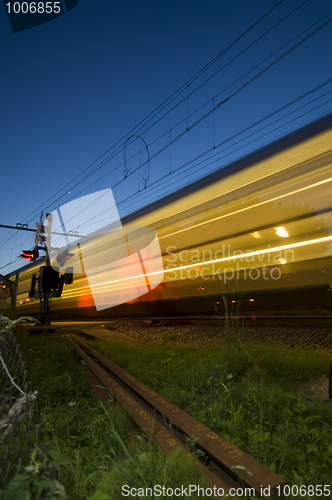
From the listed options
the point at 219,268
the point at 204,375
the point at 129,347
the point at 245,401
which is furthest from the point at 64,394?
the point at 219,268

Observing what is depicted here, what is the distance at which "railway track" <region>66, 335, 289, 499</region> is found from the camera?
5.11 ft

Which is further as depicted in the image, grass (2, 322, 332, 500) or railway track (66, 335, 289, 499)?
grass (2, 322, 332, 500)

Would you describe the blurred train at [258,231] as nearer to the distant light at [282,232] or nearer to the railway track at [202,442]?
the distant light at [282,232]

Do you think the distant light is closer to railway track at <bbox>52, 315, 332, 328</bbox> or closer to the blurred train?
the blurred train

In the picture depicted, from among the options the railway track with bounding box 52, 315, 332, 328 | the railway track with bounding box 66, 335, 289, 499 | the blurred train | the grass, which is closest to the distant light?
the blurred train

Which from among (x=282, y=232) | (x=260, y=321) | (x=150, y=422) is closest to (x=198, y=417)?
(x=150, y=422)

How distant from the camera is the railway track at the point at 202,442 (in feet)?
5.11

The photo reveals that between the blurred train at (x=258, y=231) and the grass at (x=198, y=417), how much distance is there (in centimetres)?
190

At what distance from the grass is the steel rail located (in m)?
0.07

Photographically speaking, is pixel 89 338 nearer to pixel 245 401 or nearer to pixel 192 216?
pixel 192 216

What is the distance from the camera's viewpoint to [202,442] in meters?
2.01

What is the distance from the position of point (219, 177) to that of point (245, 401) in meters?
5.55

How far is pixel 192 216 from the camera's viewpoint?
26.4 feet

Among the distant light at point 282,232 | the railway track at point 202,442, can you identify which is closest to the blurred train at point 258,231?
the distant light at point 282,232
